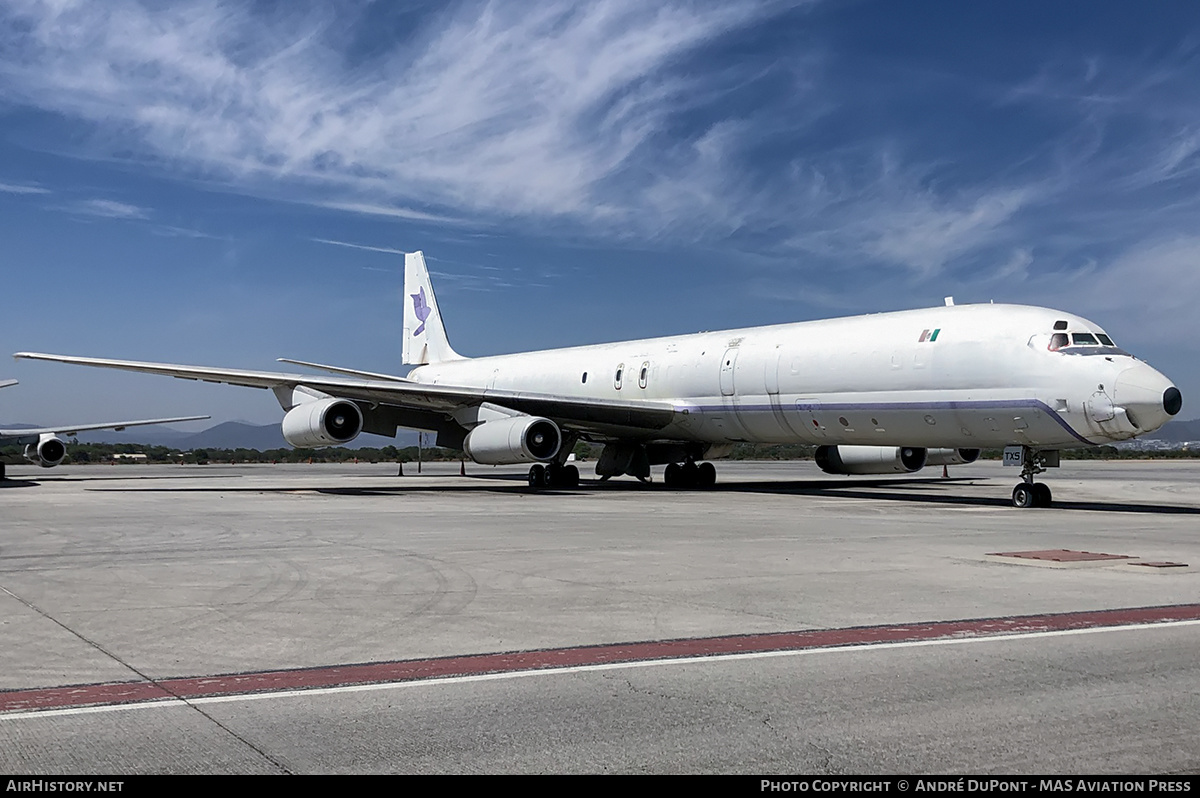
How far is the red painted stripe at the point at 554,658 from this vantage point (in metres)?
5.60

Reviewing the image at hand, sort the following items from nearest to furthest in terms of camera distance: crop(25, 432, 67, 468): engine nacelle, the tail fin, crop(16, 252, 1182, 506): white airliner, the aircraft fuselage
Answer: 1. the aircraft fuselage
2. crop(16, 252, 1182, 506): white airliner
3. crop(25, 432, 67, 468): engine nacelle
4. the tail fin

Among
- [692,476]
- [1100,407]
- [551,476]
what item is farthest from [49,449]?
[1100,407]

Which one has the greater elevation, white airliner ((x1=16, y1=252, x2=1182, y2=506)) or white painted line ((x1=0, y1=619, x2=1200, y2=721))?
white airliner ((x1=16, y1=252, x2=1182, y2=506))

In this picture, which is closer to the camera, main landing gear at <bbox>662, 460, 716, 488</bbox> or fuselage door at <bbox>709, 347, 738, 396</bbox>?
fuselage door at <bbox>709, 347, 738, 396</bbox>

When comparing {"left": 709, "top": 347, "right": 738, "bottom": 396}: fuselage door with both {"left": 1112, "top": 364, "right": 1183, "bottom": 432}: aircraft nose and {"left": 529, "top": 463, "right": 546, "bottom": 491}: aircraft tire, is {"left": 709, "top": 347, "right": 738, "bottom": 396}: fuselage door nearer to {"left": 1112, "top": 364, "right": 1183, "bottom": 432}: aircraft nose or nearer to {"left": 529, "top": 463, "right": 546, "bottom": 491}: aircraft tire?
{"left": 529, "top": 463, "right": 546, "bottom": 491}: aircraft tire

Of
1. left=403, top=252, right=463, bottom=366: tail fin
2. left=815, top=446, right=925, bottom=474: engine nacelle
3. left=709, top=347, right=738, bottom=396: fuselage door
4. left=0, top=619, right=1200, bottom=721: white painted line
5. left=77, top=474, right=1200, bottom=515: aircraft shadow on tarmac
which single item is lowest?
left=0, top=619, right=1200, bottom=721: white painted line

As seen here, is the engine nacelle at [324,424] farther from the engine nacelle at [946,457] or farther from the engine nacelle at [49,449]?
the engine nacelle at [49,449]

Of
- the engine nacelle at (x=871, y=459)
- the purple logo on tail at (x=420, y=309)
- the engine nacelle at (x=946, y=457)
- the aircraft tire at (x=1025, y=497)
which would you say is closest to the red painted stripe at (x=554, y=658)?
the aircraft tire at (x=1025, y=497)

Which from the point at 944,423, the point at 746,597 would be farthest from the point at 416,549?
the point at 944,423

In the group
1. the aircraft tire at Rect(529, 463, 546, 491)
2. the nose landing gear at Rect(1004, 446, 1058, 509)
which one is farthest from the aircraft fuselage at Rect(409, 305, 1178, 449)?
the aircraft tire at Rect(529, 463, 546, 491)

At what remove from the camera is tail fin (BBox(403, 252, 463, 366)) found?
130 feet

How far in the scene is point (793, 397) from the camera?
2392 cm

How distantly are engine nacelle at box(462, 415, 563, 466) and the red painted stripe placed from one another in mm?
17885

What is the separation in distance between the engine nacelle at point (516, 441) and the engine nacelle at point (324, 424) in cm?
284
